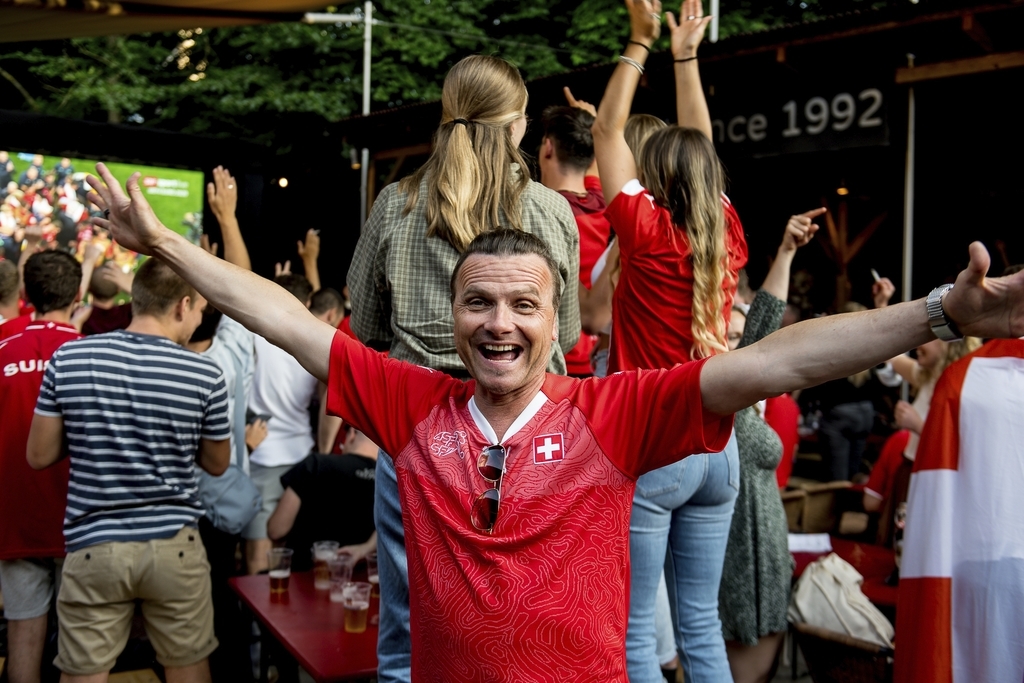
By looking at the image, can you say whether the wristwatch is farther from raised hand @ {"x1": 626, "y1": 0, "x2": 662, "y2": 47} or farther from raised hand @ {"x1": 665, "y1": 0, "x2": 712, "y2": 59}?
raised hand @ {"x1": 665, "y1": 0, "x2": 712, "y2": 59}

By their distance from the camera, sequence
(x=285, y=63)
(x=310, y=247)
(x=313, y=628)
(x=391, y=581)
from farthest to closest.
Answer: (x=285, y=63) < (x=310, y=247) < (x=313, y=628) < (x=391, y=581)

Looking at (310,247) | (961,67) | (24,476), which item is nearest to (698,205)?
(24,476)

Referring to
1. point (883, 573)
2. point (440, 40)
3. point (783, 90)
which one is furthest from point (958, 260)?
point (883, 573)

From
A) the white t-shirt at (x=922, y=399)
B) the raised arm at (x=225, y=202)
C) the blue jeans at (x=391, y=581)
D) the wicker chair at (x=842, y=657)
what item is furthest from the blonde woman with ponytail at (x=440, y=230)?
the white t-shirt at (x=922, y=399)

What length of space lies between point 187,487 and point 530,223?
186 centimetres

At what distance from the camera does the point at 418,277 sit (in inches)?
94.9

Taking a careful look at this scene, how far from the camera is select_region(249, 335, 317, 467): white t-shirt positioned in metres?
5.38

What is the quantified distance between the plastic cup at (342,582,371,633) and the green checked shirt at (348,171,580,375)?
0.99 metres

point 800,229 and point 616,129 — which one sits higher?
point 616,129

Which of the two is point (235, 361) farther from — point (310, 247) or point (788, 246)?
point (788, 246)

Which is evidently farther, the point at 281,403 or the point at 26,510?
the point at 281,403

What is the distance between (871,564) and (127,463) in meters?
3.30

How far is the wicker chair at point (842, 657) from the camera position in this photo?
335 centimetres

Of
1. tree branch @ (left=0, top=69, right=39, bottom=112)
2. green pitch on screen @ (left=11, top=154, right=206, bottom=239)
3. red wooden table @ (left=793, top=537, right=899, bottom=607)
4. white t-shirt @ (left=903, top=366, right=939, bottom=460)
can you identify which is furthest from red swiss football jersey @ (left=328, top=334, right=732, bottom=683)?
tree branch @ (left=0, top=69, right=39, bottom=112)
